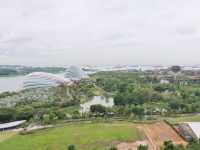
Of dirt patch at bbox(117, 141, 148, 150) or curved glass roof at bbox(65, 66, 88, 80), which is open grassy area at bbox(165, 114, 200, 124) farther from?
curved glass roof at bbox(65, 66, 88, 80)

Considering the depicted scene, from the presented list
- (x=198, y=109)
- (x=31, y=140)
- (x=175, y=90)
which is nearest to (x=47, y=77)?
(x=175, y=90)

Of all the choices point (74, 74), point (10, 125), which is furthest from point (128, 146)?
point (74, 74)

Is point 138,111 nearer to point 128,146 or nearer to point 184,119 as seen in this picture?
point 184,119

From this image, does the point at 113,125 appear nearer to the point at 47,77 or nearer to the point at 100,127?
the point at 100,127

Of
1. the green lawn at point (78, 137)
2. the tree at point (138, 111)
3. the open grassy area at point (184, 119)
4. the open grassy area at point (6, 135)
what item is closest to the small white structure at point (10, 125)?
the open grassy area at point (6, 135)

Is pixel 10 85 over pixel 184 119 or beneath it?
beneath
